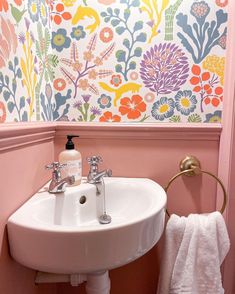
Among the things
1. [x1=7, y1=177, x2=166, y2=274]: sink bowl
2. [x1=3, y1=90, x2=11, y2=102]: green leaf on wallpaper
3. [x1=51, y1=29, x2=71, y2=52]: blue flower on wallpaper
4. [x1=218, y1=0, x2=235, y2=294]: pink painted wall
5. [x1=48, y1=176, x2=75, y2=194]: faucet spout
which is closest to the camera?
[x1=7, y1=177, x2=166, y2=274]: sink bowl

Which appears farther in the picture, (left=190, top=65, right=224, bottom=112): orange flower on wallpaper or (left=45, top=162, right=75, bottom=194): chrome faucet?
(left=190, top=65, right=224, bottom=112): orange flower on wallpaper

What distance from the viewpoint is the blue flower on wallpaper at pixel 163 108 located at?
97 centimetres

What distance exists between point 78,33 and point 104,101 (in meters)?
0.29

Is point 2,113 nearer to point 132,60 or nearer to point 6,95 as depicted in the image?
point 6,95

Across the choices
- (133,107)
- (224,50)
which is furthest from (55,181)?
(224,50)

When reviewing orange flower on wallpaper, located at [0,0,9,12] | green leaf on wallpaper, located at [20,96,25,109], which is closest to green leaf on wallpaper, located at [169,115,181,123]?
green leaf on wallpaper, located at [20,96,25,109]

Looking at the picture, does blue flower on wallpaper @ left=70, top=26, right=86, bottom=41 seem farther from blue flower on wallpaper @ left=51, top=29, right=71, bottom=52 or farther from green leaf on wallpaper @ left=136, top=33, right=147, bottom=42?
green leaf on wallpaper @ left=136, top=33, right=147, bottom=42

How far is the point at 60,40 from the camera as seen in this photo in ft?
3.18

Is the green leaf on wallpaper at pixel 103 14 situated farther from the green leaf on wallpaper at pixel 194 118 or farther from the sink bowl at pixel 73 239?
the sink bowl at pixel 73 239

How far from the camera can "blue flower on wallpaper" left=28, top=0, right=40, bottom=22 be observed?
2.59 feet

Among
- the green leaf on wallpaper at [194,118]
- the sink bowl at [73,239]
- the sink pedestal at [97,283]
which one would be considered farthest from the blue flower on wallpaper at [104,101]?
the sink pedestal at [97,283]

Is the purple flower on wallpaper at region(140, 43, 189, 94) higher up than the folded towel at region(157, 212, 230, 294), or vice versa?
the purple flower on wallpaper at region(140, 43, 189, 94)

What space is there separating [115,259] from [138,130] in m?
0.53

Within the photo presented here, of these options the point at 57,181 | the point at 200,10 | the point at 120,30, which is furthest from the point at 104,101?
the point at 200,10
